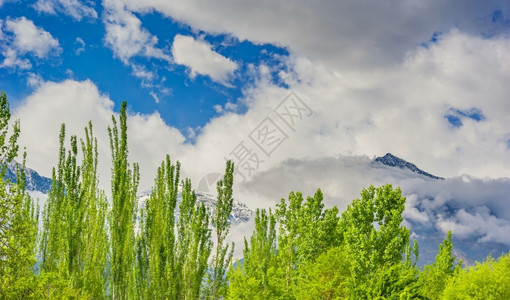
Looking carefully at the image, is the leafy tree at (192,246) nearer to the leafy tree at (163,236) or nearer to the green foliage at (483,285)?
the leafy tree at (163,236)

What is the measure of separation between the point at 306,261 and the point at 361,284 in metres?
7.84

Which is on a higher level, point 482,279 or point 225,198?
point 225,198

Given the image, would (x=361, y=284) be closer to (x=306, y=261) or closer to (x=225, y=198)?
(x=306, y=261)

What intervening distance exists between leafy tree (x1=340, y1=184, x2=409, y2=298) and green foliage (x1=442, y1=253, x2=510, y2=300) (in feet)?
35.5

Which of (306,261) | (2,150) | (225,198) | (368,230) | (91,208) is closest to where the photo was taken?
(2,150)

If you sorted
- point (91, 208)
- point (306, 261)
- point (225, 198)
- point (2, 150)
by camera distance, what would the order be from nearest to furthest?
point (2, 150) < point (91, 208) < point (225, 198) < point (306, 261)

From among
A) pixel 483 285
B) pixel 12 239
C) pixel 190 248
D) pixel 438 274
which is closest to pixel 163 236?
pixel 190 248

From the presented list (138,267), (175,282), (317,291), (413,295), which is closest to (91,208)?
(175,282)

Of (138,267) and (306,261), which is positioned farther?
(306,261)

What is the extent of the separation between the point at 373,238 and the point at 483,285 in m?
14.2

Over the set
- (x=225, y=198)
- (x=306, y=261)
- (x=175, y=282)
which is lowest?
(x=175, y=282)

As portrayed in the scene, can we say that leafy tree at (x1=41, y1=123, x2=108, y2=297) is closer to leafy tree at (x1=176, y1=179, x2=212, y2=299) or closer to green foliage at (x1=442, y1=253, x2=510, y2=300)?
leafy tree at (x1=176, y1=179, x2=212, y2=299)

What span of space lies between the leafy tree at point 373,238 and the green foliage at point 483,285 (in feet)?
35.5

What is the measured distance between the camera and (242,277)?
1189 inches
